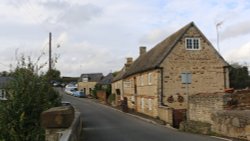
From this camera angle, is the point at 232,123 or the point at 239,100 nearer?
the point at 232,123

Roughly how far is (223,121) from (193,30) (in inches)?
715

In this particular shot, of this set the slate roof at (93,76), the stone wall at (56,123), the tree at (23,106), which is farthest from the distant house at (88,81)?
the stone wall at (56,123)

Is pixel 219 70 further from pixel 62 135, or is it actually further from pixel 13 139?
pixel 62 135

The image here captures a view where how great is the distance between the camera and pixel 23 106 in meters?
14.0

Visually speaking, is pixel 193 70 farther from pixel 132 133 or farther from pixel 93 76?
pixel 93 76

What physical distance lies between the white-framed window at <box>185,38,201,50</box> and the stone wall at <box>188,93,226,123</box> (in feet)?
36.7

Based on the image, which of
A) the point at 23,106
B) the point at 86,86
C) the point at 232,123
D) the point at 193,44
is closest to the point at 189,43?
the point at 193,44

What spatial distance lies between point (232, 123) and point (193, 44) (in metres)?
19.3

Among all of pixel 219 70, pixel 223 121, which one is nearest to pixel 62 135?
pixel 223 121

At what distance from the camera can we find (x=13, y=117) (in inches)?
547

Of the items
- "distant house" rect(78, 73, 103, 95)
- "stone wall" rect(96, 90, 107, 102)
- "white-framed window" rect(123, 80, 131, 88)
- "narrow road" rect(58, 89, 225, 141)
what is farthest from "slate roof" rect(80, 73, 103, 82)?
"narrow road" rect(58, 89, 225, 141)

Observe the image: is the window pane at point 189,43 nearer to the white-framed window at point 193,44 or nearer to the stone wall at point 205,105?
the white-framed window at point 193,44

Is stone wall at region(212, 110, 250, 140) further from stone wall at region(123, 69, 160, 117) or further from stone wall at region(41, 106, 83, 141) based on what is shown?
stone wall at region(123, 69, 160, 117)

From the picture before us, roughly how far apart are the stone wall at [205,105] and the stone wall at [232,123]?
627 mm
